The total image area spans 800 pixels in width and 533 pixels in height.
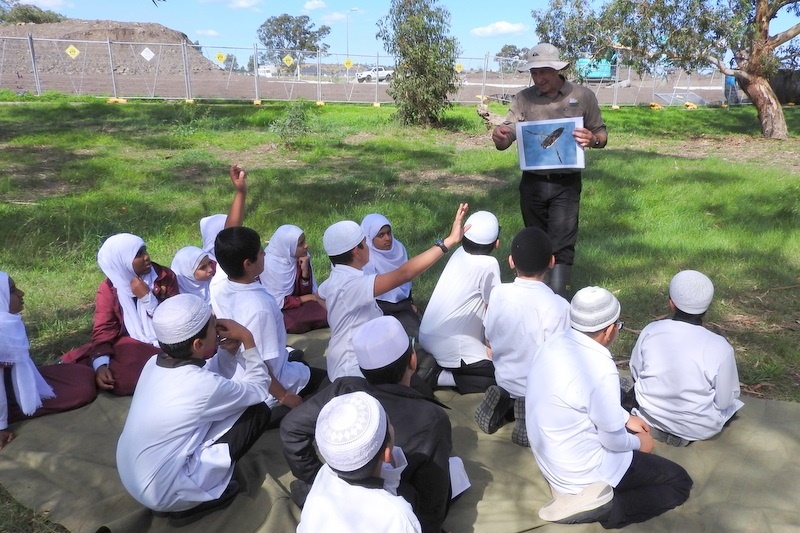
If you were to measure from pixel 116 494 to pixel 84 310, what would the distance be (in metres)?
2.90

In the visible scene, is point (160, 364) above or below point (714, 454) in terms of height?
above

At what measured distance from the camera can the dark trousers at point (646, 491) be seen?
9.32ft

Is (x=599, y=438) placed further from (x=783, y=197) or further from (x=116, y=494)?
(x=783, y=197)

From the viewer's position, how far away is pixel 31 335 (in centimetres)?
515

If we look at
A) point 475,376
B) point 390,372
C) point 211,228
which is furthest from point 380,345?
point 211,228

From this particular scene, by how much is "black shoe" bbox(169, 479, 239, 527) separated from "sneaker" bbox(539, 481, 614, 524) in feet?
5.04

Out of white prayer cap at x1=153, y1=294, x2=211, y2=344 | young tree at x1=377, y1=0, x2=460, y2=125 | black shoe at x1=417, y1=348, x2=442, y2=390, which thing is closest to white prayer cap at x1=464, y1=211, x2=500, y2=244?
black shoe at x1=417, y1=348, x2=442, y2=390

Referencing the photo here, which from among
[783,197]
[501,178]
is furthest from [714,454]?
[501,178]

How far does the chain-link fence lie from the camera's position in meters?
23.5

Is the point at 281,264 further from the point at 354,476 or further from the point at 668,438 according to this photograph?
the point at 354,476

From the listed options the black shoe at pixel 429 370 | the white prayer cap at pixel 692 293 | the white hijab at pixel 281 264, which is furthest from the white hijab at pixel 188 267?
the white prayer cap at pixel 692 293

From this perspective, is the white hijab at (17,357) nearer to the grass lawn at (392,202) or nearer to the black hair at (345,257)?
the grass lawn at (392,202)

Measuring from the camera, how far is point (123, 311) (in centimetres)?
440

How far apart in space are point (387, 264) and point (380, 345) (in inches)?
103
